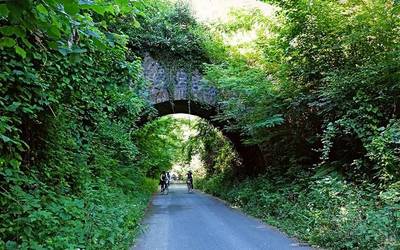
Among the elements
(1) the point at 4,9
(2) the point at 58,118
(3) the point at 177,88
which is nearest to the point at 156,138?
(3) the point at 177,88

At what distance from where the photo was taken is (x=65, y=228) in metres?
4.36

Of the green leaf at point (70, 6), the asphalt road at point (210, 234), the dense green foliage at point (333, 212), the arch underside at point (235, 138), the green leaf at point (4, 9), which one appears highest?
the arch underside at point (235, 138)

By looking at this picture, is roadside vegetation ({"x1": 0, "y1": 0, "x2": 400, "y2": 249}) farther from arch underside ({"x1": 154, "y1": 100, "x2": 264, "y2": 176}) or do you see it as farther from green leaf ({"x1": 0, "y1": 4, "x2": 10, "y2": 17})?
arch underside ({"x1": 154, "y1": 100, "x2": 264, "y2": 176})

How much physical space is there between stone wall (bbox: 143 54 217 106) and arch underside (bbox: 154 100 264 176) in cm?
27

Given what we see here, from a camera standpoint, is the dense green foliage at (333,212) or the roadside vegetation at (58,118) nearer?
the roadside vegetation at (58,118)

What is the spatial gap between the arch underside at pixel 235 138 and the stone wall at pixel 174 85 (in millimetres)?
267

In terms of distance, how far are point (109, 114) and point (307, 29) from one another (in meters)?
5.24

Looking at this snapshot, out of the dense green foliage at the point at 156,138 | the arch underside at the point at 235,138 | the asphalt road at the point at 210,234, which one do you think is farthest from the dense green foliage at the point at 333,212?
the dense green foliage at the point at 156,138

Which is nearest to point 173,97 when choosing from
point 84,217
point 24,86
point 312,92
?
point 312,92

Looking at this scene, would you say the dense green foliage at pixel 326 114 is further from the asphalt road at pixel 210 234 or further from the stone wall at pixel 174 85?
the stone wall at pixel 174 85

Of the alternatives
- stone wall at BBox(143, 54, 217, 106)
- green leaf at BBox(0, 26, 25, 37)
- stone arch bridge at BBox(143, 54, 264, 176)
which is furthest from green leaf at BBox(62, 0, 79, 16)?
stone wall at BBox(143, 54, 217, 106)

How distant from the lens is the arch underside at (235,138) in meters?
15.0

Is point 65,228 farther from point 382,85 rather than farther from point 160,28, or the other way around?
point 160,28

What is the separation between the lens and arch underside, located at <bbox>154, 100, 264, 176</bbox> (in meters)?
15.0
